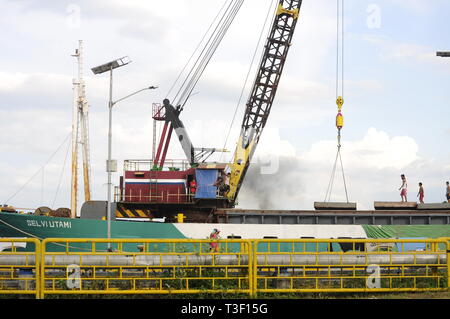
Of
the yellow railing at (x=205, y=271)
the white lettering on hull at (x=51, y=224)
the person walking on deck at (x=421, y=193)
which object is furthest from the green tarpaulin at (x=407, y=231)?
the yellow railing at (x=205, y=271)

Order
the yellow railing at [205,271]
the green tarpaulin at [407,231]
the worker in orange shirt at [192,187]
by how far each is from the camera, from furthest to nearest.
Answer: the worker in orange shirt at [192,187], the green tarpaulin at [407,231], the yellow railing at [205,271]

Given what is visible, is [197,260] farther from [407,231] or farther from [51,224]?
[407,231]

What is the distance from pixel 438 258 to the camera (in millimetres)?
19375

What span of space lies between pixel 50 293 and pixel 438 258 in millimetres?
10947

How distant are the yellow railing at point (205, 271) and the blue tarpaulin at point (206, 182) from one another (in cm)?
2376

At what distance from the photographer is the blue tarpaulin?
4334 cm

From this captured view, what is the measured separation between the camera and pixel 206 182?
143 ft

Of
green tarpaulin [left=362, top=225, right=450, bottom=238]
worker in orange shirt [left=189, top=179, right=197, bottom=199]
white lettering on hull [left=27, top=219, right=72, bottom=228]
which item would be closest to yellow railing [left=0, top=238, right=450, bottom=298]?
white lettering on hull [left=27, top=219, right=72, bottom=228]

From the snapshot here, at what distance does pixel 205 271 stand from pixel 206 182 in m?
25.2

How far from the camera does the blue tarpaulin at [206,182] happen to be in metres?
43.3

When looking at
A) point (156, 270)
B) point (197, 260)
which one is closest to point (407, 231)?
point (197, 260)

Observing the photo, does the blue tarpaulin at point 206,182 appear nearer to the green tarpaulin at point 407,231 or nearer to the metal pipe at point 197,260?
the green tarpaulin at point 407,231
